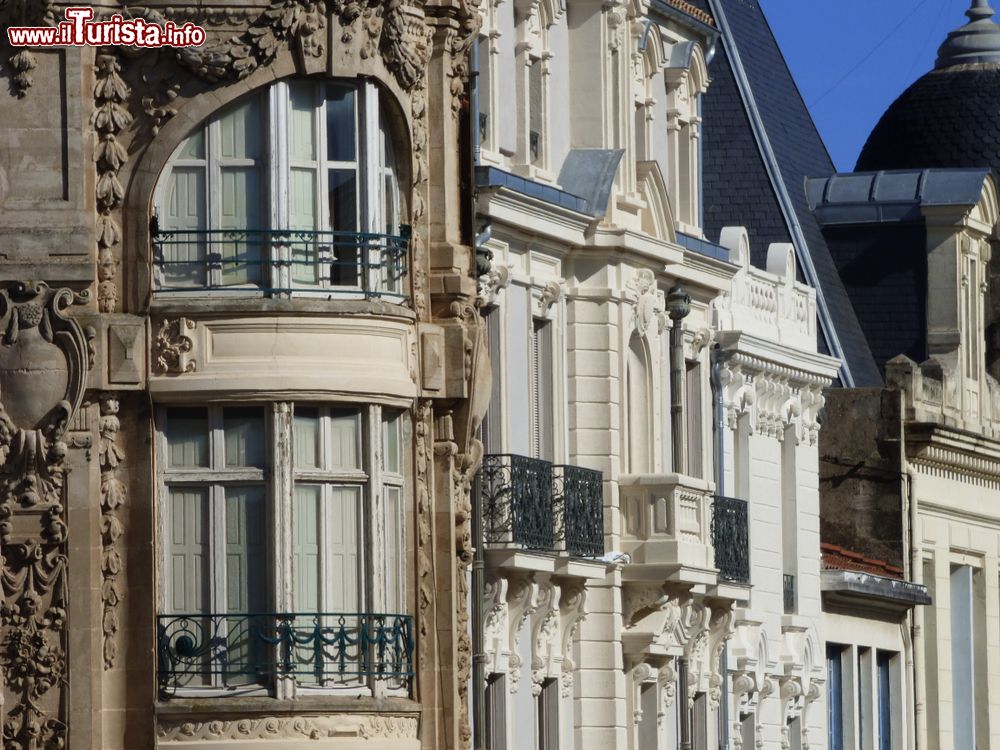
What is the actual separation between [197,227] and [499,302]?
27.9 ft

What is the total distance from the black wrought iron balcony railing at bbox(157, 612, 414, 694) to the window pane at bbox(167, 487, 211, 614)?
0.19m

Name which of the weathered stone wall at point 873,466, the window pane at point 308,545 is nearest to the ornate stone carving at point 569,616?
the window pane at point 308,545

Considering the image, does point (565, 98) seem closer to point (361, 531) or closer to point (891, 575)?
point (361, 531)

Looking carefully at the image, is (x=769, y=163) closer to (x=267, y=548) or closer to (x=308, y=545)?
(x=308, y=545)

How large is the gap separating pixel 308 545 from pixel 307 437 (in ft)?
3.25

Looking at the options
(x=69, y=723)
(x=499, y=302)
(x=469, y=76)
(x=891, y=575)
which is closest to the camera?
(x=69, y=723)

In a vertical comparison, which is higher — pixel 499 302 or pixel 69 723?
pixel 499 302

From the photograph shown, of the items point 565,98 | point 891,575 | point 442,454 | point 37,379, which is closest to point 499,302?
point 565,98

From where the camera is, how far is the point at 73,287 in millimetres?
37469

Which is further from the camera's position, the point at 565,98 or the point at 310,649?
the point at 565,98

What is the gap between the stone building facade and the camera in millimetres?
37094

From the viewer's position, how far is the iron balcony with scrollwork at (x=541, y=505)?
4475cm

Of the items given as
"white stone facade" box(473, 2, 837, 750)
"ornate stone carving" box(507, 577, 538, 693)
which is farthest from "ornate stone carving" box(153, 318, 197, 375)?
"ornate stone carving" box(507, 577, 538, 693)

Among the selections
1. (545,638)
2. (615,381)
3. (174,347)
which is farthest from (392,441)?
(615,381)
